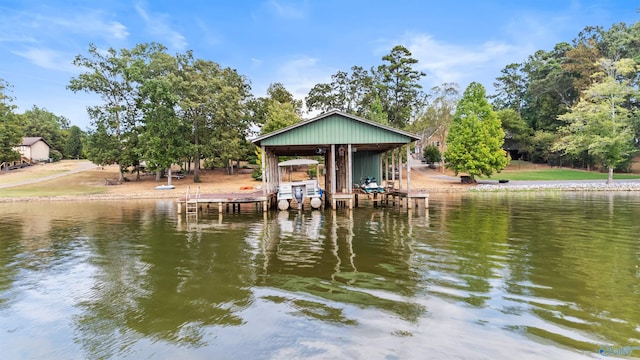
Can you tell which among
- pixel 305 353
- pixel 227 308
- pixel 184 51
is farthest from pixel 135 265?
pixel 184 51

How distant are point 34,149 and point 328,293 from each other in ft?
227

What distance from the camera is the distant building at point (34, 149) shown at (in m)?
58.0

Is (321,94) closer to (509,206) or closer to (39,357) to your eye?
(509,206)

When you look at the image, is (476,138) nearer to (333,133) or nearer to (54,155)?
(333,133)

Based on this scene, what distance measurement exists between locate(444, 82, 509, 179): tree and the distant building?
196 ft

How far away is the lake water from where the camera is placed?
5305mm

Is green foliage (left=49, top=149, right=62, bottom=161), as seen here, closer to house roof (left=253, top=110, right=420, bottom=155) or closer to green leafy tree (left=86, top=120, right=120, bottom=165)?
green leafy tree (left=86, top=120, right=120, bottom=165)

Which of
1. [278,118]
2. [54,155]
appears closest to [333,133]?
[278,118]

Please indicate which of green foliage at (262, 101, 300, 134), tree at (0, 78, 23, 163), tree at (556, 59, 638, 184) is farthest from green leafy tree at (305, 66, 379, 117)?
tree at (0, 78, 23, 163)

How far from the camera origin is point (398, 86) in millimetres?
46500

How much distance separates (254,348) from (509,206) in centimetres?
2026

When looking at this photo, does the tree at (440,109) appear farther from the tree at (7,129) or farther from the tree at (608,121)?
the tree at (7,129)

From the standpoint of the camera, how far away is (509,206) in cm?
2186

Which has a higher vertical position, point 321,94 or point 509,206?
point 321,94
